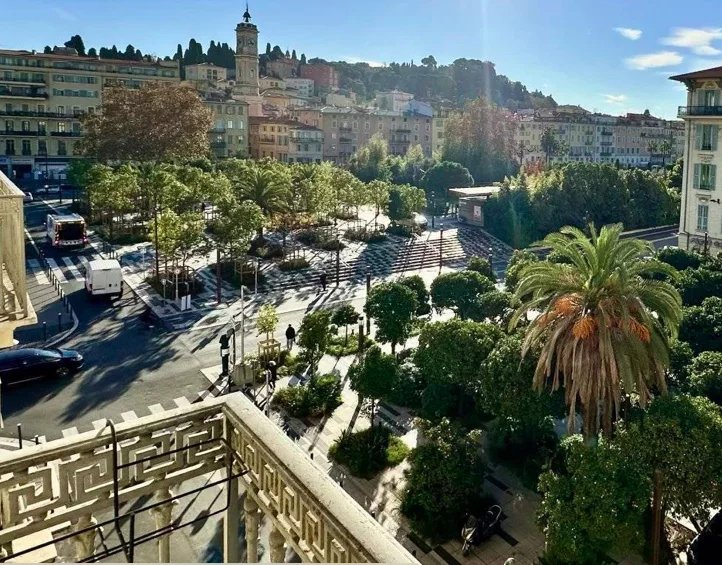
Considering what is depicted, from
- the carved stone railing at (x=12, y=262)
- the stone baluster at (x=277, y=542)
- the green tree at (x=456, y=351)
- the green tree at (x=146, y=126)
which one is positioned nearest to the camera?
the stone baluster at (x=277, y=542)

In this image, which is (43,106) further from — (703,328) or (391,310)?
(703,328)

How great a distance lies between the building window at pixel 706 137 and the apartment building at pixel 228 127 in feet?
213

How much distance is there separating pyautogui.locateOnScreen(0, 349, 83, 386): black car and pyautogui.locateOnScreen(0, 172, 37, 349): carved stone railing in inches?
845

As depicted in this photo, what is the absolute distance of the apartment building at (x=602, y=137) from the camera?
133375mm

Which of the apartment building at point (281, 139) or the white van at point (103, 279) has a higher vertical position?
the apartment building at point (281, 139)

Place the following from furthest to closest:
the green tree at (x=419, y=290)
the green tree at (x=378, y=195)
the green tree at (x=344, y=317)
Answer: the green tree at (x=378, y=195) < the green tree at (x=419, y=290) < the green tree at (x=344, y=317)

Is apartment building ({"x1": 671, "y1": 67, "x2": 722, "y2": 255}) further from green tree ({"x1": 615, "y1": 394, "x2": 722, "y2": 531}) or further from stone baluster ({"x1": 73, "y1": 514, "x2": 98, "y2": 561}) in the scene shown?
→ stone baluster ({"x1": 73, "y1": 514, "x2": 98, "y2": 561})

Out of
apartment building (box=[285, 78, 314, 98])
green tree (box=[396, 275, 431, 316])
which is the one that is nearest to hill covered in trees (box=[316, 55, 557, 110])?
apartment building (box=[285, 78, 314, 98])

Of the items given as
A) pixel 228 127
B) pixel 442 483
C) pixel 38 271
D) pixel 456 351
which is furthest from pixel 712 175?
pixel 228 127

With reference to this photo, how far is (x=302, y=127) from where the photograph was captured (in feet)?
348

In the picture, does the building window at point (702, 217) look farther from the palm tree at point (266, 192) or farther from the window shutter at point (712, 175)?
the palm tree at point (266, 192)

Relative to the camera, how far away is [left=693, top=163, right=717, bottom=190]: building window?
50250mm

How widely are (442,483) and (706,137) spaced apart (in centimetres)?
4267

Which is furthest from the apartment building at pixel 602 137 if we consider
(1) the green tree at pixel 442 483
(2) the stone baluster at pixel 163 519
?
(2) the stone baluster at pixel 163 519
